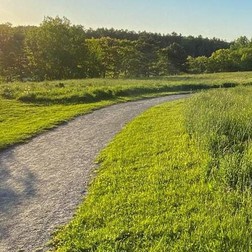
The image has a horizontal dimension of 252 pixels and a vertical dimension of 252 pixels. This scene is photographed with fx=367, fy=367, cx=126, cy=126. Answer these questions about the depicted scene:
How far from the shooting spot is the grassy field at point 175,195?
489 centimetres

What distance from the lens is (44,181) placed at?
25.8 ft

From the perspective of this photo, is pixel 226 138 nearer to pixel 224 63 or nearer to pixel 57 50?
pixel 57 50

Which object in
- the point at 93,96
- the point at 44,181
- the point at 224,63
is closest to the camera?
the point at 44,181

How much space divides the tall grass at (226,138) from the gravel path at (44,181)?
8.85ft

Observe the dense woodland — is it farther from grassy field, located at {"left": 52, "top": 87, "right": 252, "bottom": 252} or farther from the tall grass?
grassy field, located at {"left": 52, "top": 87, "right": 252, "bottom": 252}

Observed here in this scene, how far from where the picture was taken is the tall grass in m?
6.63

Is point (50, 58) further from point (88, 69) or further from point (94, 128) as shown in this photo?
point (94, 128)

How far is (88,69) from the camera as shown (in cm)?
6944

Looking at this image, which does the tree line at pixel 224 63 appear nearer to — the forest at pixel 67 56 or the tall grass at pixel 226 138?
the forest at pixel 67 56

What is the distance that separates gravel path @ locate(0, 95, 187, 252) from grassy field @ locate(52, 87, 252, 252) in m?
0.35

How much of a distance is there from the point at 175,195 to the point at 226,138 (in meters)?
2.82

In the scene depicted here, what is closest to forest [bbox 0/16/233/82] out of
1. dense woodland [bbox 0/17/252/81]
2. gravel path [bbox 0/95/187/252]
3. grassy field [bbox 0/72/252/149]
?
dense woodland [bbox 0/17/252/81]

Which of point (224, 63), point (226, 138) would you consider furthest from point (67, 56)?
point (226, 138)

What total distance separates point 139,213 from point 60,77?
6262 centimetres
